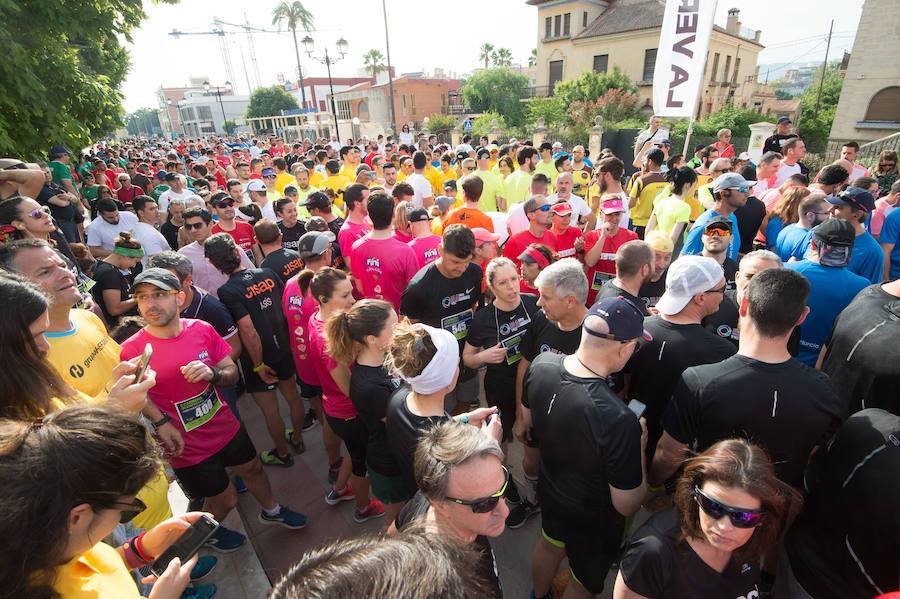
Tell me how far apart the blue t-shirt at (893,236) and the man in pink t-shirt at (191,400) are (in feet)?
21.9

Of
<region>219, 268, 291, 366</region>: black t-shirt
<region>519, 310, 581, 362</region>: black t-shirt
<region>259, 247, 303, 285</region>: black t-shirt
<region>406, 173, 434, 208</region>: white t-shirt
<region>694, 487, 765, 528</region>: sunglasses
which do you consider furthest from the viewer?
<region>406, 173, 434, 208</region>: white t-shirt

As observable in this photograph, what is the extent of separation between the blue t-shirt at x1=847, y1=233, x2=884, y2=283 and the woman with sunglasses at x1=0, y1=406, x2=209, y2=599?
209 inches

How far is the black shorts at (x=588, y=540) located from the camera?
87.7 inches

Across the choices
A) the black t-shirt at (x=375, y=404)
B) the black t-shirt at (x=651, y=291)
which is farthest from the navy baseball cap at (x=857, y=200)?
the black t-shirt at (x=375, y=404)

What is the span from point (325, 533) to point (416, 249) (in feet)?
8.99

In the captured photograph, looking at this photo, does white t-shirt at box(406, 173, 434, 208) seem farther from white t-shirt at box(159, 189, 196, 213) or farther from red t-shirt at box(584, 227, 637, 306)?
red t-shirt at box(584, 227, 637, 306)

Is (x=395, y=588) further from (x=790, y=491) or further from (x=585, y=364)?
(x=790, y=491)

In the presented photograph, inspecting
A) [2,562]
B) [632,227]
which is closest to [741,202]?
[632,227]

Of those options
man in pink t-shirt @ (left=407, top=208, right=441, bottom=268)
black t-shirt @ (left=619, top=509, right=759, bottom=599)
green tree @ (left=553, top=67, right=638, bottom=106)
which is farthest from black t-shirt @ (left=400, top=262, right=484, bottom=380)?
green tree @ (left=553, top=67, right=638, bottom=106)

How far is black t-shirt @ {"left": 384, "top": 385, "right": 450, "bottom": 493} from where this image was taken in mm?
2145

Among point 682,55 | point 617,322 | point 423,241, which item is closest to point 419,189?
point 423,241

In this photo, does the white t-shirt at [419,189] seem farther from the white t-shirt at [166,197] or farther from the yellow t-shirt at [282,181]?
the white t-shirt at [166,197]

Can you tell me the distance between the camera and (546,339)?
9.69 feet

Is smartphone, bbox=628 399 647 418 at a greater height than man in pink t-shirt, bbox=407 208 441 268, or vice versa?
man in pink t-shirt, bbox=407 208 441 268
